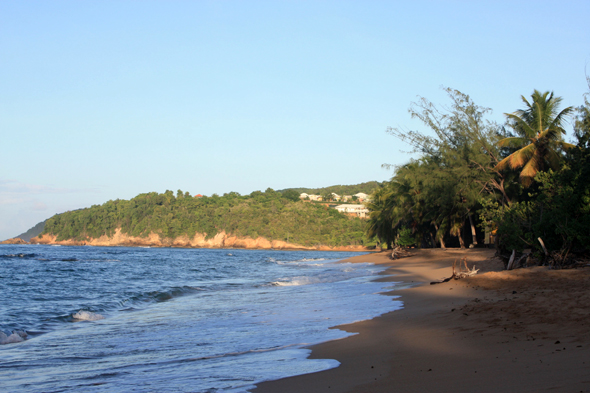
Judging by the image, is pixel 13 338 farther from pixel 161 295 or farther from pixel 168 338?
pixel 161 295

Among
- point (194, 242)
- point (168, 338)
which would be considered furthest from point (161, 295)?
point (194, 242)

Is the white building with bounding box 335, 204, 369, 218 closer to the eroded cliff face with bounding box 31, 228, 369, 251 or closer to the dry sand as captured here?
the eroded cliff face with bounding box 31, 228, 369, 251

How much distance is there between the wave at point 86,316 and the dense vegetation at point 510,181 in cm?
1195

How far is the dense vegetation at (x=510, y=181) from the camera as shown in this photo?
41.0 ft

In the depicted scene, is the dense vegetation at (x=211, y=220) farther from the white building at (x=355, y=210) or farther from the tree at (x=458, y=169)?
the tree at (x=458, y=169)

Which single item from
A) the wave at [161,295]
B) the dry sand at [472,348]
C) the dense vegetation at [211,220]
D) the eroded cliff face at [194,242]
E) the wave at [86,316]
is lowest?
the eroded cliff face at [194,242]

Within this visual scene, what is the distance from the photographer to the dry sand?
12.8 feet

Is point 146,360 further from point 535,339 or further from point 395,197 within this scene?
point 395,197

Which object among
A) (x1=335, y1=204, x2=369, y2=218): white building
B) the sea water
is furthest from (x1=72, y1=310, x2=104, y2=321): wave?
(x1=335, y1=204, x2=369, y2=218): white building

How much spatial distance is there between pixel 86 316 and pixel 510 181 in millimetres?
23767

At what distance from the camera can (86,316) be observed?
10594 millimetres

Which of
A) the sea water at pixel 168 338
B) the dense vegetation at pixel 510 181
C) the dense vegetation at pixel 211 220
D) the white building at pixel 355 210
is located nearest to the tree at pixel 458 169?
the dense vegetation at pixel 510 181

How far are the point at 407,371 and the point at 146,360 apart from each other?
140 inches

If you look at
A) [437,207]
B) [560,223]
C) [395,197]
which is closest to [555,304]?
[560,223]
